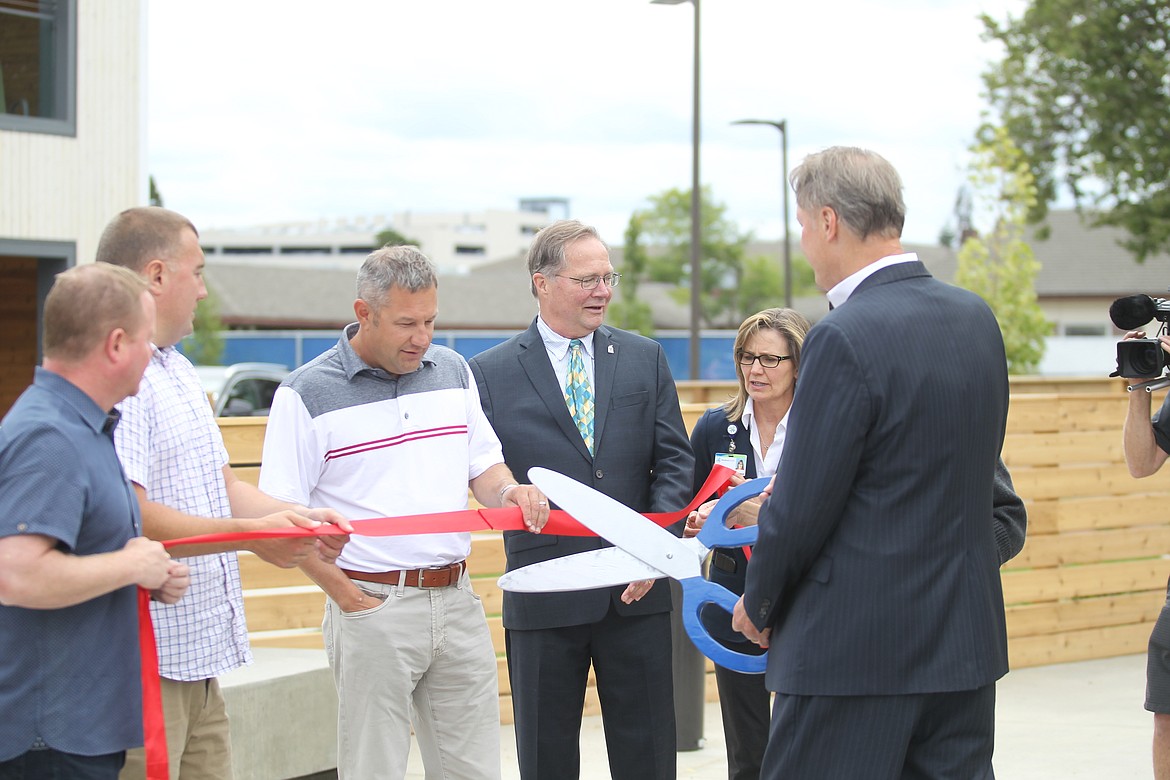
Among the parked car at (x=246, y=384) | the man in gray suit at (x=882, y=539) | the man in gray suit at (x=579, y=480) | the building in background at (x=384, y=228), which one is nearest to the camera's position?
the man in gray suit at (x=882, y=539)

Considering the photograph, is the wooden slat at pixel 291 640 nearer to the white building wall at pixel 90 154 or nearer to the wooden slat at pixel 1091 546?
the wooden slat at pixel 1091 546

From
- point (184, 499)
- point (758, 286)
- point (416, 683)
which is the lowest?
point (416, 683)

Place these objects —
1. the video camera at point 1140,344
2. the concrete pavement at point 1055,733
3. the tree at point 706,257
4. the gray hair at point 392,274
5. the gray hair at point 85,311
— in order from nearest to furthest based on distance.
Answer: the gray hair at point 85,311, the gray hair at point 392,274, the video camera at point 1140,344, the concrete pavement at point 1055,733, the tree at point 706,257

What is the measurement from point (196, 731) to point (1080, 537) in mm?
6826

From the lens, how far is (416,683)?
3.80m

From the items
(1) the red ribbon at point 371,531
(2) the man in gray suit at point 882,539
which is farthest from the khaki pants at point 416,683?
(2) the man in gray suit at point 882,539

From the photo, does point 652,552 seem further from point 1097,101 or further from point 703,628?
point 1097,101

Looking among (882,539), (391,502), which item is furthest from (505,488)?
(882,539)

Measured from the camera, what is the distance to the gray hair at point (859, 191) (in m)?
2.82

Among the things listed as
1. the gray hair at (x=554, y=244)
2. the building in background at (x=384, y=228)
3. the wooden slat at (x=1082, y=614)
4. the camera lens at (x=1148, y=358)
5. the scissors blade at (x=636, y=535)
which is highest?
the building in background at (x=384, y=228)

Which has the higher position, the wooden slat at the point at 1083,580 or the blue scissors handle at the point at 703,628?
the blue scissors handle at the point at 703,628

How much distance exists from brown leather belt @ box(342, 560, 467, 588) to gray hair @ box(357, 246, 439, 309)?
0.81 m

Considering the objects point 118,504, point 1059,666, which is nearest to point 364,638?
point 118,504

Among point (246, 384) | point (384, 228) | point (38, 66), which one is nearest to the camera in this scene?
point (38, 66)
